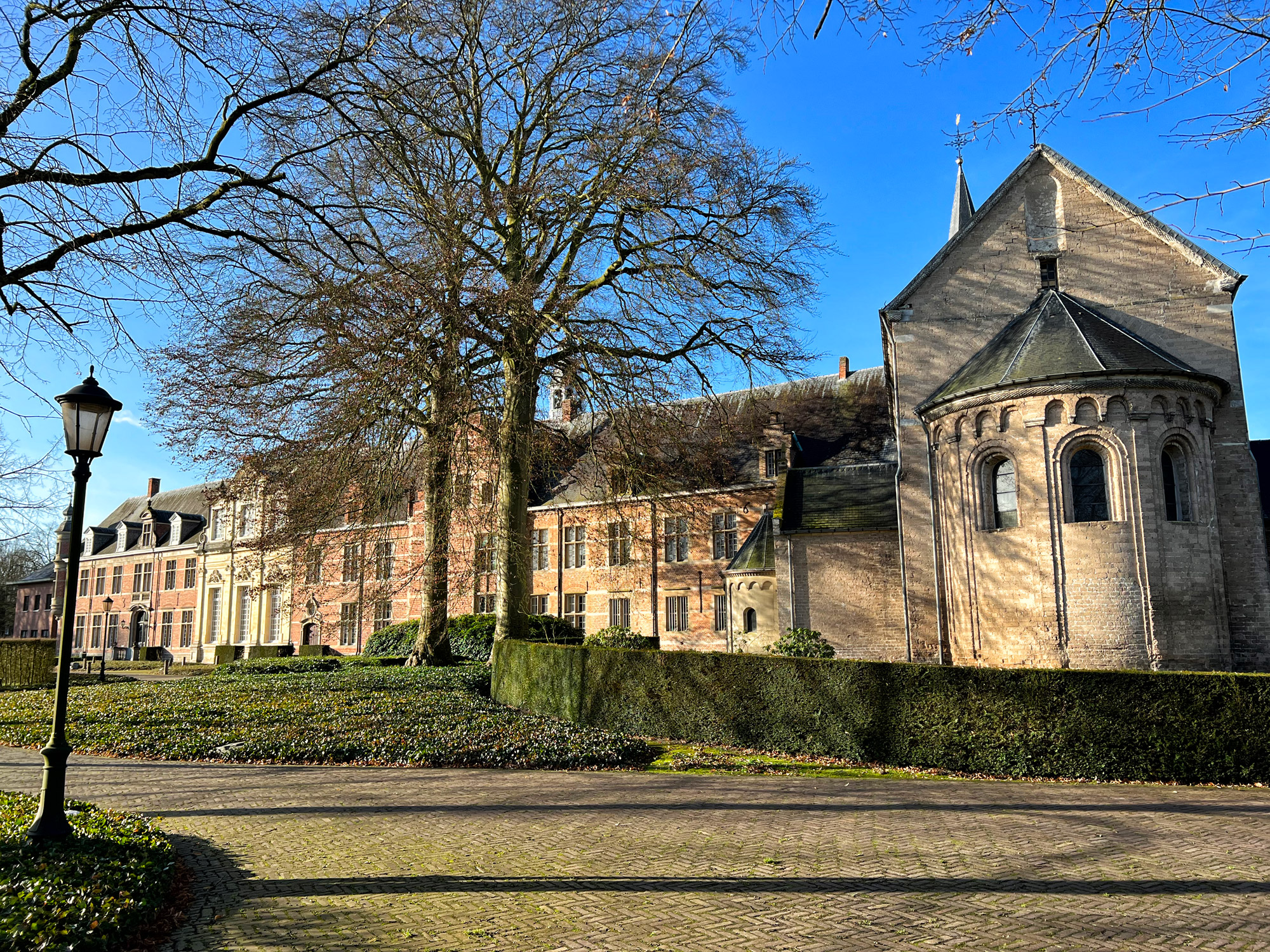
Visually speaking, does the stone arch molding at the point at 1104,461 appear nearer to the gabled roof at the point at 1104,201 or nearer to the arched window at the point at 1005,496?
the arched window at the point at 1005,496

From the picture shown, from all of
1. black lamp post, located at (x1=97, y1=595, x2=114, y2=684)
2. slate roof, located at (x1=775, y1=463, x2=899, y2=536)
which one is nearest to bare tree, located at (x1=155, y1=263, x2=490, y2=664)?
slate roof, located at (x1=775, y1=463, x2=899, y2=536)

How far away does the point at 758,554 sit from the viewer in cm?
2627

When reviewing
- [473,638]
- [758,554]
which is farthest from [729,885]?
[473,638]

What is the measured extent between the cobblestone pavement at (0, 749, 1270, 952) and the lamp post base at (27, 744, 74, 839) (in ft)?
3.28

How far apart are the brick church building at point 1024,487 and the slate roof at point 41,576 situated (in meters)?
41.8

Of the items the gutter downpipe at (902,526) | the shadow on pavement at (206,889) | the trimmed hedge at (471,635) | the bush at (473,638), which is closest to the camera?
the shadow on pavement at (206,889)

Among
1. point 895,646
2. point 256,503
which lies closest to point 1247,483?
point 895,646

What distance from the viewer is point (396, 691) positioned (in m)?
17.0

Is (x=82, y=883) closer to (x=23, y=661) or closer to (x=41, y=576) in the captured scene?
(x=23, y=661)

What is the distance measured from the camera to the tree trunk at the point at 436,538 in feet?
50.1

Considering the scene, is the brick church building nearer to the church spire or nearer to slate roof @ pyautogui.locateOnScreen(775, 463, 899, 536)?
slate roof @ pyautogui.locateOnScreen(775, 463, 899, 536)

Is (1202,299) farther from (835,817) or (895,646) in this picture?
(835,817)

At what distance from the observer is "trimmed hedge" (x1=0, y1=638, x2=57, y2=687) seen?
80.8ft

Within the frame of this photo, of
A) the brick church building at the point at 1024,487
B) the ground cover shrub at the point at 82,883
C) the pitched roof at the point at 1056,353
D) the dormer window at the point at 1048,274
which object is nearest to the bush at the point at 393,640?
the brick church building at the point at 1024,487
